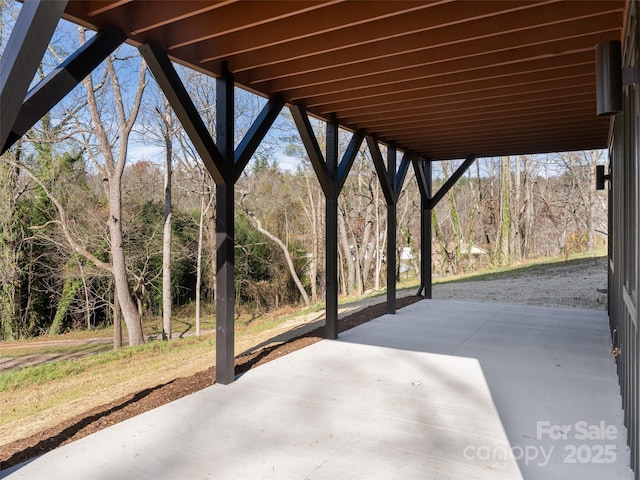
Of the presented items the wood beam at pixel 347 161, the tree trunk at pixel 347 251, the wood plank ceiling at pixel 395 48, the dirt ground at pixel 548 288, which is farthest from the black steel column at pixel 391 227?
the tree trunk at pixel 347 251

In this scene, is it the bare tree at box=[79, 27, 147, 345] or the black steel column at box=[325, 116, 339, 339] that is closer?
the black steel column at box=[325, 116, 339, 339]

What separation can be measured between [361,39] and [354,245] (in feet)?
46.6

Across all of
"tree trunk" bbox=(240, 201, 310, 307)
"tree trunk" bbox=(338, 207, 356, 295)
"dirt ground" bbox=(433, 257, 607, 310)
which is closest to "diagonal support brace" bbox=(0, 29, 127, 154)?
"dirt ground" bbox=(433, 257, 607, 310)

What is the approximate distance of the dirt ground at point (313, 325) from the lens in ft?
9.46

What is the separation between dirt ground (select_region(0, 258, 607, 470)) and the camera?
288 cm

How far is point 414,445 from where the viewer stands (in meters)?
2.62

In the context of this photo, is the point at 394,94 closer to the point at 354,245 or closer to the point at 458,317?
the point at 458,317

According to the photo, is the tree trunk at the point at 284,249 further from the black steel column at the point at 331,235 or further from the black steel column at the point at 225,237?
the black steel column at the point at 225,237

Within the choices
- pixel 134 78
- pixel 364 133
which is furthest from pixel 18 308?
pixel 364 133

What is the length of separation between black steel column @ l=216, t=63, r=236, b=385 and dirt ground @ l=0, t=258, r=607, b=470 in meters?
0.31

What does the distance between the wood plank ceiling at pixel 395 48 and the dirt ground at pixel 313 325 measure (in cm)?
272

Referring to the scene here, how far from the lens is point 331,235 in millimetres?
5254

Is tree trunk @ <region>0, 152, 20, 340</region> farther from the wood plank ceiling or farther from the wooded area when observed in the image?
the wood plank ceiling

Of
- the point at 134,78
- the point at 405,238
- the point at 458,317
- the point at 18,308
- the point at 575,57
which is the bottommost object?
the point at 18,308
